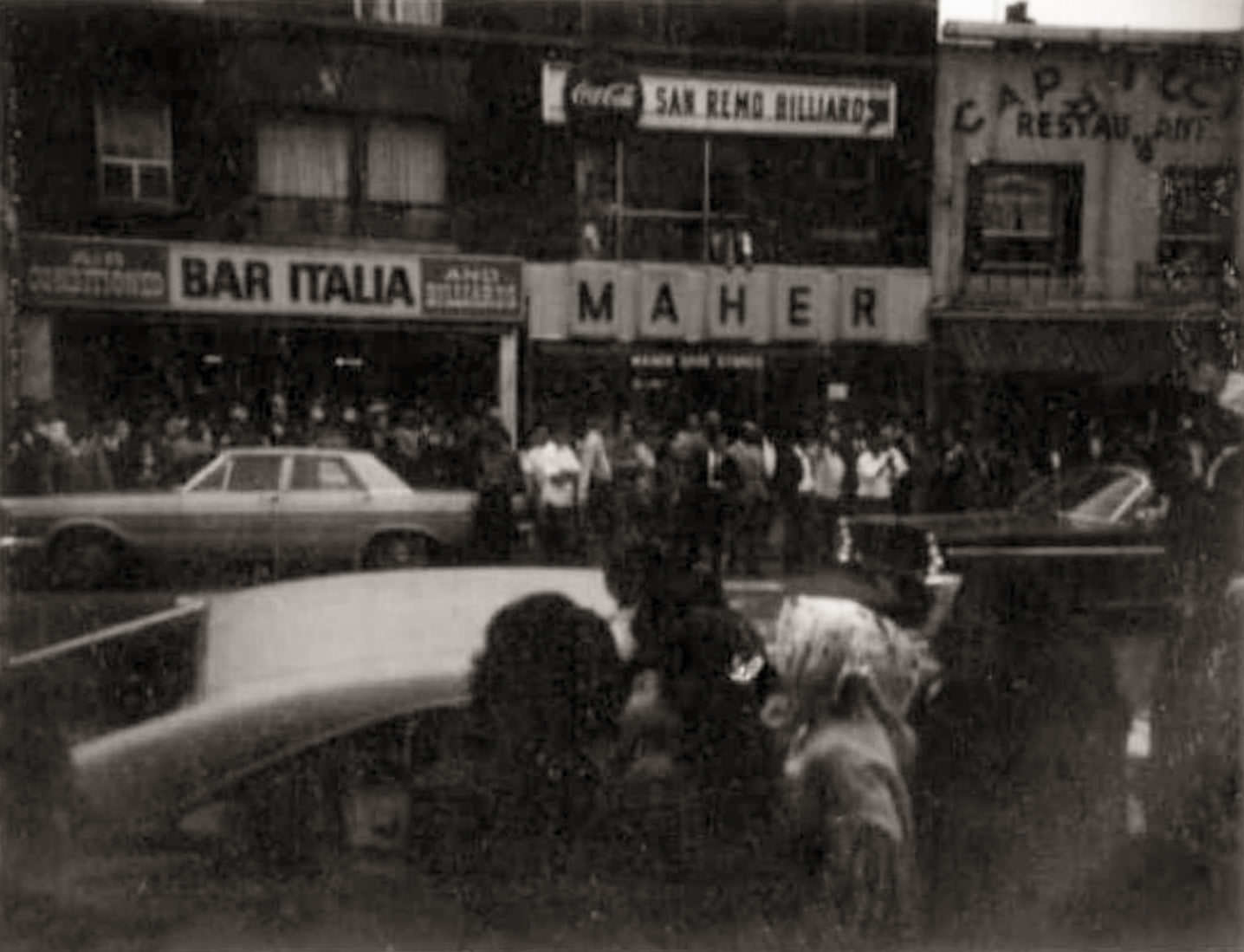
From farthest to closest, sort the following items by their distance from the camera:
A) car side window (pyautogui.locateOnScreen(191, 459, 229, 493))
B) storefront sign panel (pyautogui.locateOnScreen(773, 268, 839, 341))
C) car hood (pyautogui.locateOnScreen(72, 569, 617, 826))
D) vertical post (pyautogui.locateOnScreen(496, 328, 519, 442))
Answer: storefront sign panel (pyautogui.locateOnScreen(773, 268, 839, 341))
vertical post (pyautogui.locateOnScreen(496, 328, 519, 442))
car side window (pyautogui.locateOnScreen(191, 459, 229, 493))
car hood (pyautogui.locateOnScreen(72, 569, 617, 826))

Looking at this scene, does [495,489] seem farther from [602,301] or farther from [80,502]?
[80,502]

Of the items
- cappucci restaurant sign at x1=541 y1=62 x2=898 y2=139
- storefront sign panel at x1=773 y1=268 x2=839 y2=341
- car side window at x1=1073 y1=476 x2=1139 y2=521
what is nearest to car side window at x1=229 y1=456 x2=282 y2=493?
cappucci restaurant sign at x1=541 y1=62 x2=898 y2=139

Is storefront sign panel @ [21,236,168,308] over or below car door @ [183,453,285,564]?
over

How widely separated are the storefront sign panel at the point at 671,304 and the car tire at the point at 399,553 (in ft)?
2.15

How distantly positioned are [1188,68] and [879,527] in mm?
1284

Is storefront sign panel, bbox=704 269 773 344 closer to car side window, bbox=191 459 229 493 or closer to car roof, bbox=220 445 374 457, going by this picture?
car roof, bbox=220 445 374 457

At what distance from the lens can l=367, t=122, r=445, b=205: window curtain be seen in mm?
3098

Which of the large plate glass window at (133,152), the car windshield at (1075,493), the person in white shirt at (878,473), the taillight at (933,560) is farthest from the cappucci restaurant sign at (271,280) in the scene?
the car windshield at (1075,493)

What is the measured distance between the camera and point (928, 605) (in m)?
3.60

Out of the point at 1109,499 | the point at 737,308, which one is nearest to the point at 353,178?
the point at 737,308

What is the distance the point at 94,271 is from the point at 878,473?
177cm

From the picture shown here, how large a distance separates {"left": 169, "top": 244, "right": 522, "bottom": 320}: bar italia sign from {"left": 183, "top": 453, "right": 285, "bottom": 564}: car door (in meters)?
0.32

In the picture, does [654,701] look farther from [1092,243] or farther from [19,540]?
[1092,243]

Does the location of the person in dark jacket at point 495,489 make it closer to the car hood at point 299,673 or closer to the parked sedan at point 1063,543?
Result: the car hood at point 299,673
